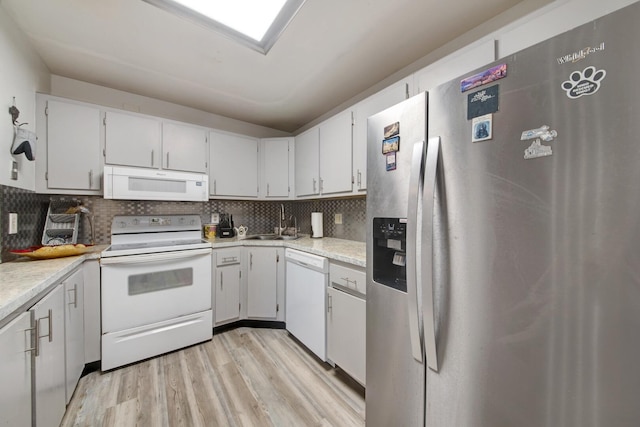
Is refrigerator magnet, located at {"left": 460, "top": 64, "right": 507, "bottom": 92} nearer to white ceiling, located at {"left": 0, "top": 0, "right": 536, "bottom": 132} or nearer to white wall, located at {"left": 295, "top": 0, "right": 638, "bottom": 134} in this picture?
white wall, located at {"left": 295, "top": 0, "right": 638, "bottom": 134}

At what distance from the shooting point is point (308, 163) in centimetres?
257

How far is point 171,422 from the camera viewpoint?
4.41 ft

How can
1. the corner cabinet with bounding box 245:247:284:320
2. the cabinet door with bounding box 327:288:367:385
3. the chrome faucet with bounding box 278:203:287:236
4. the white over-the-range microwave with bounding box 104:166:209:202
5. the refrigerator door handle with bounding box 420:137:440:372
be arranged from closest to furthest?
the refrigerator door handle with bounding box 420:137:440:372 < the cabinet door with bounding box 327:288:367:385 < the white over-the-range microwave with bounding box 104:166:209:202 < the corner cabinet with bounding box 245:247:284:320 < the chrome faucet with bounding box 278:203:287:236

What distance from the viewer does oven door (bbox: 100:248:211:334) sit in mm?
1759

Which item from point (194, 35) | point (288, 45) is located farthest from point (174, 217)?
point (288, 45)

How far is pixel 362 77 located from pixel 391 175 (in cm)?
142

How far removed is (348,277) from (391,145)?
92 centimetres

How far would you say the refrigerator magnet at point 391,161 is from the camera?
1070mm

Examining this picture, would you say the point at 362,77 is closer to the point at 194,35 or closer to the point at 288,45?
the point at 288,45

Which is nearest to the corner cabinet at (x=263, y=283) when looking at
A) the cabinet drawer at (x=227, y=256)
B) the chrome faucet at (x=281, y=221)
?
the cabinet drawer at (x=227, y=256)

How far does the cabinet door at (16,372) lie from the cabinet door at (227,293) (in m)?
1.39

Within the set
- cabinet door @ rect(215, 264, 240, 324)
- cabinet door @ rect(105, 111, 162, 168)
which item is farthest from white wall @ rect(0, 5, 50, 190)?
cabinet door @ rect(215, 264, 240, 324)

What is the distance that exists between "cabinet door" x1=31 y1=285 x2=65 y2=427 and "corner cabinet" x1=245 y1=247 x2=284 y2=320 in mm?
1337

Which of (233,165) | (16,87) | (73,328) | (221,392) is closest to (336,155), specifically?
(233,165)
